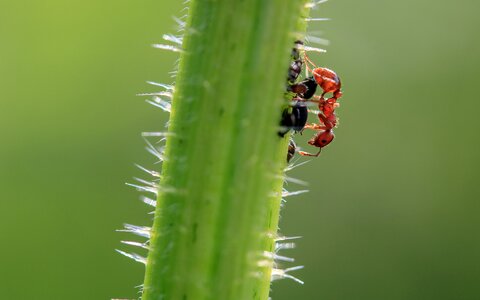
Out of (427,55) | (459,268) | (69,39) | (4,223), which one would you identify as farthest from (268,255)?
(427,55)

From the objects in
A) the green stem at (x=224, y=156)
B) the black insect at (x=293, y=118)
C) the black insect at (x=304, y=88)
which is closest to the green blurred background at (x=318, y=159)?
the black insect at (x=304, y=88)

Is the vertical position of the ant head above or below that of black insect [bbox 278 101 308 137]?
above

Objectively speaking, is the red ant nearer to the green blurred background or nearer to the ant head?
the ant head

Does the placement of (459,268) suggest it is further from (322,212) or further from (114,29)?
(114,29)

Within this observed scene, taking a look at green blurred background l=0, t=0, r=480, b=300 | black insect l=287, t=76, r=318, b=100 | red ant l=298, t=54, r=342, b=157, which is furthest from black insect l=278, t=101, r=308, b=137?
green blurred background l=0, t=0, r=480, b=300

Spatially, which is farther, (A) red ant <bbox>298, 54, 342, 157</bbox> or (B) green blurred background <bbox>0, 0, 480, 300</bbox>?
(B) green blurred background <bbox>0, 0, 480, 300</bbox>

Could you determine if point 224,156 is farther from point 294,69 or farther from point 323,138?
point 323,138

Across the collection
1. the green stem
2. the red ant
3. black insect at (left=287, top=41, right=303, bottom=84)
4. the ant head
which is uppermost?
the red ant

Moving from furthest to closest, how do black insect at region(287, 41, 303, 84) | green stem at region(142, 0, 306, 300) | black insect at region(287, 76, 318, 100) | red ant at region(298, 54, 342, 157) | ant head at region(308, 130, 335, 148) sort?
ant head at region(308, 130, 335, 148), red ant at region(298, 54, 342, 157), black insect at region(287, 76, 318, 100), black insect at region(287, 41, 303, 84), green stem at region(142, 0, 306, 300)
